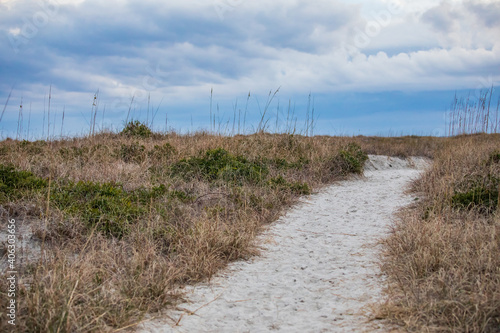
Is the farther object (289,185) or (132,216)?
(289,185)

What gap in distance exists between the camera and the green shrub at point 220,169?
7.68 metres

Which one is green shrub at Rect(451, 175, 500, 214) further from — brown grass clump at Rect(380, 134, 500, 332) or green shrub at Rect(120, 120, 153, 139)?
green shrub at Rect(120, 120, 153, 139)

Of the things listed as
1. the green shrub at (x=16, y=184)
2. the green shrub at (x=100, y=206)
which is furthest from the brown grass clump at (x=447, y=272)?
the green shrub at (x=16, y=184)

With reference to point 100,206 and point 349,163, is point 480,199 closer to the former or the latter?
point 349,163

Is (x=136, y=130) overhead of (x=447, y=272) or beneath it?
overhead

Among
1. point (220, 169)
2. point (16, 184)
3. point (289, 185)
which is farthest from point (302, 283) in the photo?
point (16, 184)

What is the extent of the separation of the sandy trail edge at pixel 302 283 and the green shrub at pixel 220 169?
49.4 inches

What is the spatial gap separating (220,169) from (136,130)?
5.86 metres

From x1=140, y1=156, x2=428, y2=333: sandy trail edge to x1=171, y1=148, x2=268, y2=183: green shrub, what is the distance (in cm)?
126

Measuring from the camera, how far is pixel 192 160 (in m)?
8.34

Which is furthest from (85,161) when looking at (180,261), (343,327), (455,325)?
(455,325)

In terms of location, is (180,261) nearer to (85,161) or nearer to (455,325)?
(455,325)

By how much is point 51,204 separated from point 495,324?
204 inches

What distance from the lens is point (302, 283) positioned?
13.6 ft
